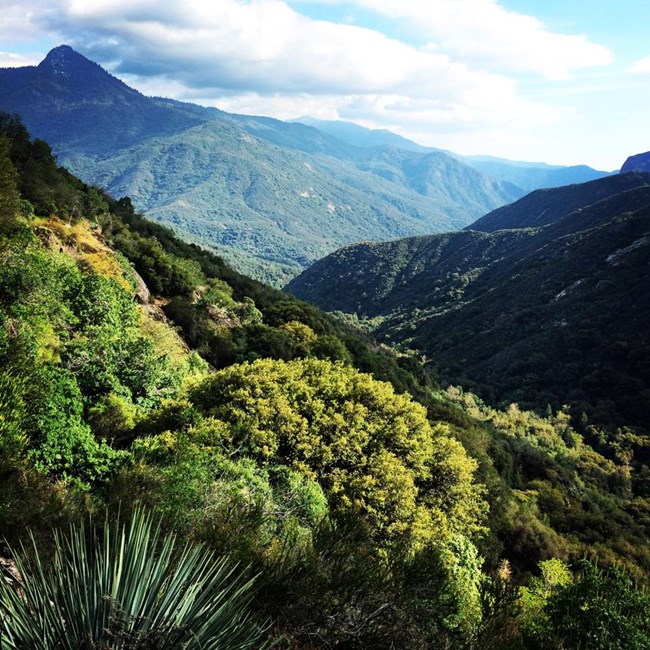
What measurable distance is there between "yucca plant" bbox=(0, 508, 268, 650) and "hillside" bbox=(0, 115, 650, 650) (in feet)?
0.10

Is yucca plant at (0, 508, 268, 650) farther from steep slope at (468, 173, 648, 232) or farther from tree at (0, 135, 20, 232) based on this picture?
steep slope at (468, 173, 648, 232)

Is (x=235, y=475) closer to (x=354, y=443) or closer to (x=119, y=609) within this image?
(x=354, y=443)

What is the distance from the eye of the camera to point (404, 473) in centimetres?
1402

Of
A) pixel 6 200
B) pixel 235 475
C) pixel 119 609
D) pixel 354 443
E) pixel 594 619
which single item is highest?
pixel 6 200

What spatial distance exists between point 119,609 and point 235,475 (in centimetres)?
778

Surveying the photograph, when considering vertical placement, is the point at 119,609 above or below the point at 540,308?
above

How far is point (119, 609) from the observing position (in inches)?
127

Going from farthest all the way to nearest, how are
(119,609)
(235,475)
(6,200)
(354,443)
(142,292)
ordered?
(142,292) < (6,200) < (354,443) < (235,475) < (119,609)

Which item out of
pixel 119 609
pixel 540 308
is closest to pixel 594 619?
pixel 119 609

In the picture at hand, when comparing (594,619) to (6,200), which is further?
(6,200)

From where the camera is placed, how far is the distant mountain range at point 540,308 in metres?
70.2

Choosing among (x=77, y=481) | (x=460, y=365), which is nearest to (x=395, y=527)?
(x=77, y=481)

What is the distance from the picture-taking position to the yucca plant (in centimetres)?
322

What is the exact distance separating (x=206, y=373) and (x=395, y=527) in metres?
11.8
